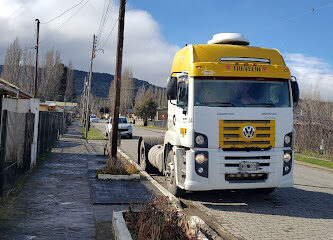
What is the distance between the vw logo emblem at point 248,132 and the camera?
7777 mm

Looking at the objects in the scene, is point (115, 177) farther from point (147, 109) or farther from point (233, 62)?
point (147, 109)

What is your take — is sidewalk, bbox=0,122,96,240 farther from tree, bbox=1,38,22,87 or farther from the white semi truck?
tree, bbox=1,38,22,87

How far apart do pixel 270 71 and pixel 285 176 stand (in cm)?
244

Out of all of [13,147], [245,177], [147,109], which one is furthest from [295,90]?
[147,109]

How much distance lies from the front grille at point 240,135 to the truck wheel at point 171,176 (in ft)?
4.99

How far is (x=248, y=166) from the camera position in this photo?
7.76 metres

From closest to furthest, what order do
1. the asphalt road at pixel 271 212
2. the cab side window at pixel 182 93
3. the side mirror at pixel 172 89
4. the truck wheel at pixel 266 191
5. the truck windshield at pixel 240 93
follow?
the asphalt road at pixel 271 212
the truck windshield at pixel 240 93
the cab side window at pixel 182 93
the side mirror at pixel 172 89
the truck wheel at pixel 266 191

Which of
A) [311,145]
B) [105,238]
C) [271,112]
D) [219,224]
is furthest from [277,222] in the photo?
[311,145]

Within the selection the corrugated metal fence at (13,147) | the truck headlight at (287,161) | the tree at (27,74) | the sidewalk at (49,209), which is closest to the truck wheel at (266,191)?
the truck headlight at (287,161)

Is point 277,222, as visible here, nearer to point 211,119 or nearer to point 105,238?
point 211,119

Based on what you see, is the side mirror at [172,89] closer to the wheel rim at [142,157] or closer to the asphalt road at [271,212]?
the asphalt road at [271,212]

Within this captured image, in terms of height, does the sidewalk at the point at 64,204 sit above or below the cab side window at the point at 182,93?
below

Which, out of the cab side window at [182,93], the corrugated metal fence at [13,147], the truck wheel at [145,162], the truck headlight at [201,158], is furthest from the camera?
the truck wheel at [145,162]

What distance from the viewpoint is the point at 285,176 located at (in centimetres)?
807
